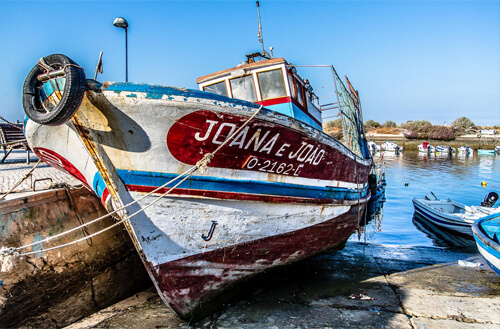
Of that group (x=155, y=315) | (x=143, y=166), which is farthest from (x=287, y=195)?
(x=155, y=315)

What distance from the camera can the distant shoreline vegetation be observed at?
200ft

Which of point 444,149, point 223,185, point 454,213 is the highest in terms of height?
point 223,185

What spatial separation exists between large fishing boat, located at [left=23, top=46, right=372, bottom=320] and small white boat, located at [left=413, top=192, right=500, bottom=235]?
733 cm

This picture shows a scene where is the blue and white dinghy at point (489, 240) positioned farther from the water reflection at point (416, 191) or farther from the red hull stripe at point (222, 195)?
the red hull stripe at point (222, 195)

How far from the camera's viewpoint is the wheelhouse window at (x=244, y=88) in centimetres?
613

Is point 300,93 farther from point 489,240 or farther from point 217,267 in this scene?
point 489,240

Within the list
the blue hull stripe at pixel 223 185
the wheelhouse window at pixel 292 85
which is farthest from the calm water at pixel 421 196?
the blue hull stripe at pixel 223 185

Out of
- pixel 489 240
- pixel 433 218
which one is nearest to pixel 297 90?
pixel 489 240

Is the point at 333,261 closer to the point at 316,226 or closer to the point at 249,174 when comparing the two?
the point at 316,226

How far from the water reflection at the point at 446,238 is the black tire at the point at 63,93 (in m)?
10.1

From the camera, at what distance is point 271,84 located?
236 inches

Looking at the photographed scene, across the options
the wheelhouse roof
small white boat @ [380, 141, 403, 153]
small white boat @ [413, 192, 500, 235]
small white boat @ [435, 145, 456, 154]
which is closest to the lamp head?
the wheelhouse roof

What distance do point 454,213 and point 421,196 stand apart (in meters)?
7.72

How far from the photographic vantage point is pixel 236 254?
4496mm
